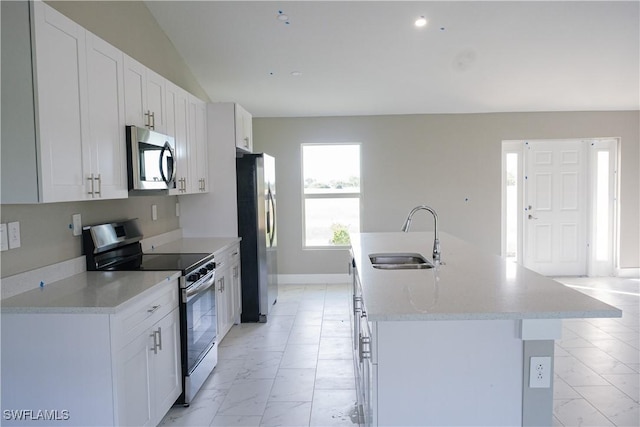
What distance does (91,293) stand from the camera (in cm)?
210

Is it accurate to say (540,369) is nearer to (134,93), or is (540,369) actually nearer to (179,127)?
(134,93)

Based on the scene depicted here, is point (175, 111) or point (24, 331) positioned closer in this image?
point (24, 331)

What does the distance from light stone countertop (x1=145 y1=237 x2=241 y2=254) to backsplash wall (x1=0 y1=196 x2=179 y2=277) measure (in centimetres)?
50

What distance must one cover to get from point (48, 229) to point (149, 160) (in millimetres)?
751

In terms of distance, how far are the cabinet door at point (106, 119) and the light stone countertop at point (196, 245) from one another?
966mm

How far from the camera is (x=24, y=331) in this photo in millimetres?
1869

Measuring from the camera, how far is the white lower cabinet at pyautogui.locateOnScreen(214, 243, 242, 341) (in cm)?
358

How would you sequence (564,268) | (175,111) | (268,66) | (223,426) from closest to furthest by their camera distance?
(223,426) < (175,111) < (268,66) < (564,268)

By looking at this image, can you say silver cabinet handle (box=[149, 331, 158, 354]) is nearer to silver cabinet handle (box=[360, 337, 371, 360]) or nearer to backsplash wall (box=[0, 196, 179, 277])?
backsplash wall (box=[0, 196, 179, 277])

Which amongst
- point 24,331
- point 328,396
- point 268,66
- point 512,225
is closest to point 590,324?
point 512,225

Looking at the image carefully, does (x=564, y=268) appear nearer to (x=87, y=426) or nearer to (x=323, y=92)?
(x=323, y=92)

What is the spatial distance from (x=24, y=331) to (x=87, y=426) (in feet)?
1.68

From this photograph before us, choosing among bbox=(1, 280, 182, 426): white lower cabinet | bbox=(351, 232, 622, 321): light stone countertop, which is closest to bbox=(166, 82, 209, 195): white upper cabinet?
bbox=(1, 280, 182, 426): white lower cabinet

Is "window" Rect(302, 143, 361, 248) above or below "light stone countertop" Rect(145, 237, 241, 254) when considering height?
above
